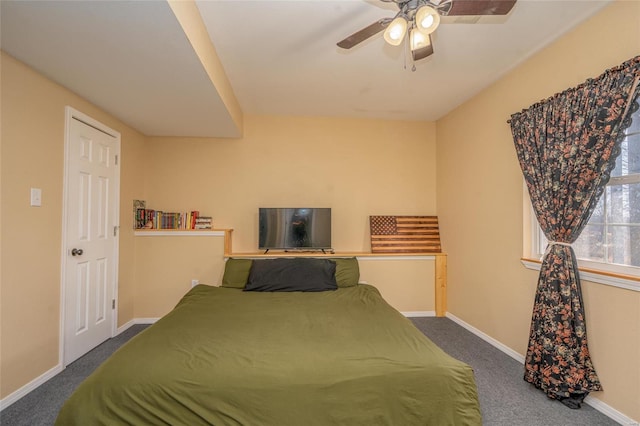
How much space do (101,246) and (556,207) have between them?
13.1ft

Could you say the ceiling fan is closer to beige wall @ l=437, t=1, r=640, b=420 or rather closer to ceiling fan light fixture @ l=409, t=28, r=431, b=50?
ceiling fan light fixture @ l=409, t=28, r=431, b=50

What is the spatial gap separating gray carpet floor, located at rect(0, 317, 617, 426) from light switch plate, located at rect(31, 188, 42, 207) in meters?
1.35

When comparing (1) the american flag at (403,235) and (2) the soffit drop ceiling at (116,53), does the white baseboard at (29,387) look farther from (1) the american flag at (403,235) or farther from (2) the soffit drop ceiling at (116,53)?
(1) the american flag at (403,235)

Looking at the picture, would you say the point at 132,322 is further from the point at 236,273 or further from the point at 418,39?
the point at 418,39

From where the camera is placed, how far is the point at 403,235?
3.78 meters

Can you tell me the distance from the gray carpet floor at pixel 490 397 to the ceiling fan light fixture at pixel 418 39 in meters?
2.38

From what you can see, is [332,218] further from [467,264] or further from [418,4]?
[418,4]

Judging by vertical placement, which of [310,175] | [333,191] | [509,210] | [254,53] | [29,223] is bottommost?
[29,223]

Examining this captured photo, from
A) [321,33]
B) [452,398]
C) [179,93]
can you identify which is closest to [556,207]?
[452,398]

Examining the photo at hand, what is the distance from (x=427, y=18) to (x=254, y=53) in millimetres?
1462

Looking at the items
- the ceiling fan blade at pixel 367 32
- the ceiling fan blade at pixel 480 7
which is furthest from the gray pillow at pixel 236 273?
the ceiling fan blade at pixel 480 7

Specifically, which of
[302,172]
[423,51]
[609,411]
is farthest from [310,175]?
[609,411]

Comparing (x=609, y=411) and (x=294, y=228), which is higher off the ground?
(x=294, y=228)

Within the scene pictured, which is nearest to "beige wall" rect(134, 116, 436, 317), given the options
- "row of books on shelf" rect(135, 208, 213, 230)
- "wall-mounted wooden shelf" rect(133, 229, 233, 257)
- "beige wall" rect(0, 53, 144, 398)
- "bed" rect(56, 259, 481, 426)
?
"row of books on shelf" rect(135, 208, 213, 230)
